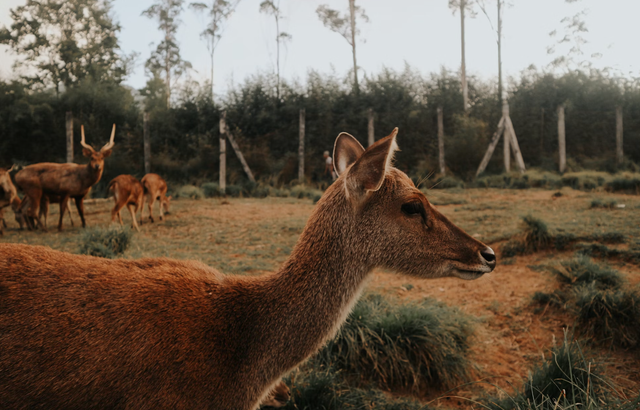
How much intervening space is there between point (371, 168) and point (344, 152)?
47 centimetres

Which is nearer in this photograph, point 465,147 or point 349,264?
point 349,264

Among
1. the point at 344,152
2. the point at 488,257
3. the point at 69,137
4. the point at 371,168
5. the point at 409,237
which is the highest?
the point at 69,137

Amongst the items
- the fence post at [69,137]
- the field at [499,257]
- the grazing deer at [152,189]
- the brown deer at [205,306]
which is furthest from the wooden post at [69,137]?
the brown deer at [205,306]

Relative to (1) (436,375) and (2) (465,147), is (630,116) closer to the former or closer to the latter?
(2) (465,147)

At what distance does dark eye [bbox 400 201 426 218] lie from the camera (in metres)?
2.15

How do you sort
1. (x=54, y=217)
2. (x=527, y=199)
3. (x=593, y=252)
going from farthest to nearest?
1. (x=54, y=217)
2. (x=527, y=199)
3. (x=593, y=252)

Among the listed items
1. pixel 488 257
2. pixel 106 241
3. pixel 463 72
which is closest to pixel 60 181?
pixel 106 241

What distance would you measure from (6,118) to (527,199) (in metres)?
21.4

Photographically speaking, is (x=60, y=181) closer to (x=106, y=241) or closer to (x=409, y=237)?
(x=106, y=241)

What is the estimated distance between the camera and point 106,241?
596 cm

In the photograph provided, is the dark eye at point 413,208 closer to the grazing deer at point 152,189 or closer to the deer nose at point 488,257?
the deer nose at point 488,257

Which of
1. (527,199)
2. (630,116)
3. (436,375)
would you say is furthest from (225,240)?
(630,116)

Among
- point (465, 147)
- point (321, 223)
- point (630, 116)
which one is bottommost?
point (321, 223)

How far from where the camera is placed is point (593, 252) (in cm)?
536
